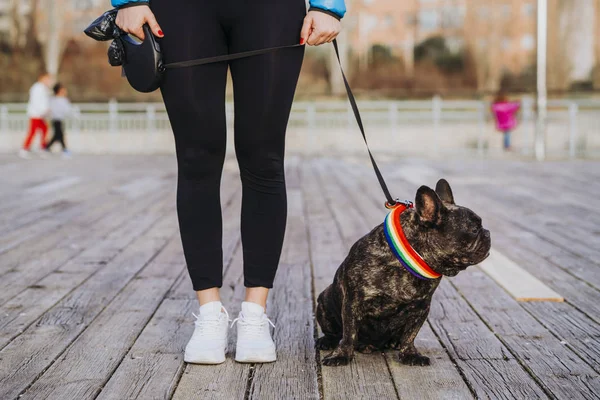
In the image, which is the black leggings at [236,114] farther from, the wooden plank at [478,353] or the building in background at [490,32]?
the building in background at [490,32]

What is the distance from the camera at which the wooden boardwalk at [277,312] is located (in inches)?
80.8

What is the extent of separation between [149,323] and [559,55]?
28030 mm

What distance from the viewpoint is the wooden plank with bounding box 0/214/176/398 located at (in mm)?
2128

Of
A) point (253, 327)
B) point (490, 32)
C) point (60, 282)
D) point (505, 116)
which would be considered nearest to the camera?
point (253, 327)

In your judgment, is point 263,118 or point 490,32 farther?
point 490,32

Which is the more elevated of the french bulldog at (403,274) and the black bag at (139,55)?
the black bag at (139,55)

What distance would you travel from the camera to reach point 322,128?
17.5 metres

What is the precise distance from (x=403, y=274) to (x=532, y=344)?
61cm

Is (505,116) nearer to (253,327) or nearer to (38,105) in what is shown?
(38,105)

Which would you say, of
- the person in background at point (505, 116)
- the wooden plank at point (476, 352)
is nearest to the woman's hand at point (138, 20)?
the wooden plank at point (476, 352)

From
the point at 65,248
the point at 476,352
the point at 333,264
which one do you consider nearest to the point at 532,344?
the point at 476,352

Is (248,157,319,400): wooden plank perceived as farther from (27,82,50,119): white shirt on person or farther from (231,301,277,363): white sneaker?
(27,82,50,119): white shirt on person

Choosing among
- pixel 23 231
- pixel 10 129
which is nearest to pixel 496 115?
pixel 10 129

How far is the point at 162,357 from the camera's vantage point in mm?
2289
